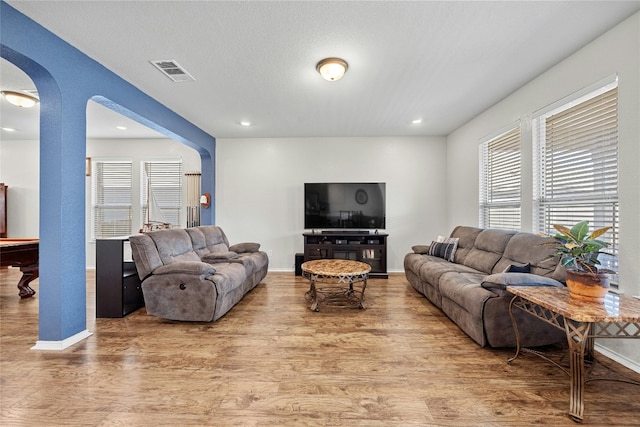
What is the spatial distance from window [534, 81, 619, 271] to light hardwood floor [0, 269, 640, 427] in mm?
1232

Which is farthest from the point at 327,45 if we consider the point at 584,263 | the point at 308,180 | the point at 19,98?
the point at 19,98

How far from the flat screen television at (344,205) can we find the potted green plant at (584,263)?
335cm

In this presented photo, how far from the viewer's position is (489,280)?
2.31 meters

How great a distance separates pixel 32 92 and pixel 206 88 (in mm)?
2409

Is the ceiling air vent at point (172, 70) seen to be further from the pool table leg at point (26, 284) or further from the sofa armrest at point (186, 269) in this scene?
the pool table leg at point (26, 284)

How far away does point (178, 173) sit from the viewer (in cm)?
571

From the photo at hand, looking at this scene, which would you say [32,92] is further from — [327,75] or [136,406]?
[136,406]

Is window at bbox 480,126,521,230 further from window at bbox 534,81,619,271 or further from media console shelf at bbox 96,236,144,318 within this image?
media console shelf at bbox 96,236,144,318

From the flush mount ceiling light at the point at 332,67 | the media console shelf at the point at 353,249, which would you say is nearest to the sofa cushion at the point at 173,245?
the media console shelf at the point at 353,249

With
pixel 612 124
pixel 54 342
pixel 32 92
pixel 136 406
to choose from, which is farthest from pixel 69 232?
pixel 612 124

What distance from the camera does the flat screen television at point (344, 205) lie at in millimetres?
5148

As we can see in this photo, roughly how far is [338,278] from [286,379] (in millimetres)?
1679

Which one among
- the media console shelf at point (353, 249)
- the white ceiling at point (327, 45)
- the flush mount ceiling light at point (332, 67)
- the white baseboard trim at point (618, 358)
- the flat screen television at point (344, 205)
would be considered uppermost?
the white ceiling at point (327, 45)

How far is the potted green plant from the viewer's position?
1695 millimetres
